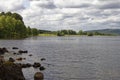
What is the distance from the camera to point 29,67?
55.3 m

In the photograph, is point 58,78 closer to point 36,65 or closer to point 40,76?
point 40,76

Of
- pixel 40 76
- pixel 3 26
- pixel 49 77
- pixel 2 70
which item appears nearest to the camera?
pixel 2 70

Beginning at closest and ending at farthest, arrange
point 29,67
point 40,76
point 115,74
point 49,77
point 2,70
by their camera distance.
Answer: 1. point 2,70
2. point 40,76
3. point 49,77
4. point 115,74
5. point 29,67

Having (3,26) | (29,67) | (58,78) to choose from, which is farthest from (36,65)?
(3,26)

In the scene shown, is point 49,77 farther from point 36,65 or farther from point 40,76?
point 36,65

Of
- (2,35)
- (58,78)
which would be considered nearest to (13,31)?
(2,35)

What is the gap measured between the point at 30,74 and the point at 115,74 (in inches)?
604

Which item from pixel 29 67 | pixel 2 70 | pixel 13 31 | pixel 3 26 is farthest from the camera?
pixel 13 31

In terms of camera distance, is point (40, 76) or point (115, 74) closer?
point (40, 76)

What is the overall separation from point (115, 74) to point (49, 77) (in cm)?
1238

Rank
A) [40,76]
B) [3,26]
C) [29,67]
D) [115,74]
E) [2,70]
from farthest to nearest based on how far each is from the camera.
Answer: [3,26] → [29,67] → [115,74] → [40,76] → [2,70]

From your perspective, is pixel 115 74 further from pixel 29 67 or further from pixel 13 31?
pixel 13 31

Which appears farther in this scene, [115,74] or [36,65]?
[36,65]

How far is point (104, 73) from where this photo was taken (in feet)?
166
